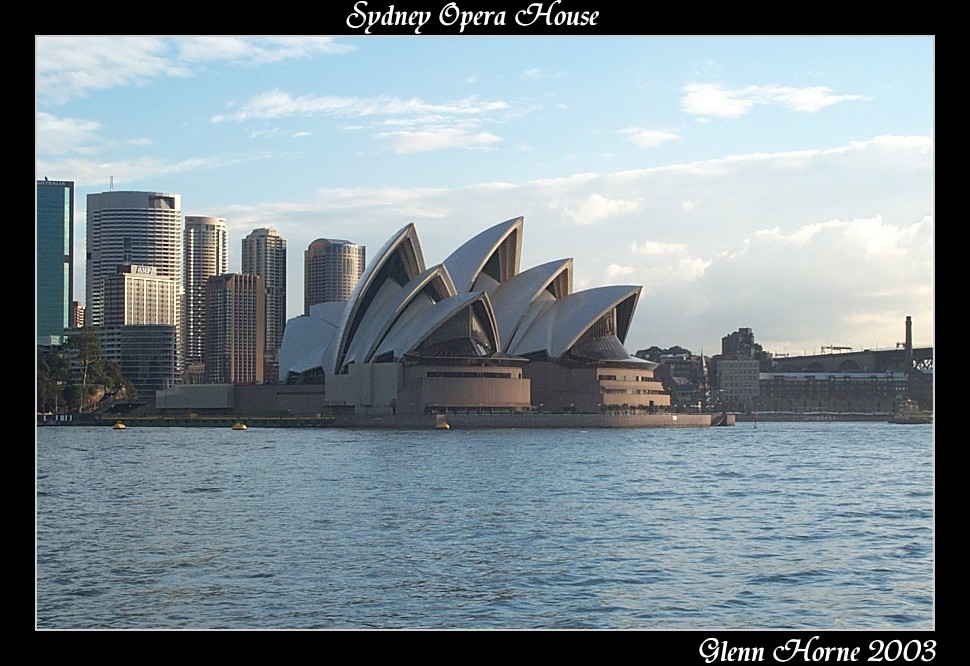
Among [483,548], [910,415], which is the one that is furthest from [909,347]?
[483,548]

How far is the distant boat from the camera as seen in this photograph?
325 ft

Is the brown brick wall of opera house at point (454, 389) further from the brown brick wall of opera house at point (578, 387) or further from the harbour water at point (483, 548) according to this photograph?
the harbour water at point (483, 548)

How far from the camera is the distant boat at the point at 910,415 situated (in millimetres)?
99125

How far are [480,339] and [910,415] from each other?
49462 millimetres

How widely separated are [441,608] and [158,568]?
4.18 m

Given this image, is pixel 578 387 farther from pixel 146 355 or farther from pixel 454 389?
pixel 146 355

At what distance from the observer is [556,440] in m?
51.0

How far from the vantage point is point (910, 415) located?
331 ft

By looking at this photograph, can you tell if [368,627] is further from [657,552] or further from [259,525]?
[259,525]

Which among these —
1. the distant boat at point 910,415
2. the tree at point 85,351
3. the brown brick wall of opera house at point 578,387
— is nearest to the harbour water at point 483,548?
the brown brick wall of opera house at point 578,387

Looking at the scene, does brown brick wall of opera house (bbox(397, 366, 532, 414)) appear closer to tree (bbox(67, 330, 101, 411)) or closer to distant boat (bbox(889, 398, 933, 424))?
tree (bbox(67, 330, 101, 411))
